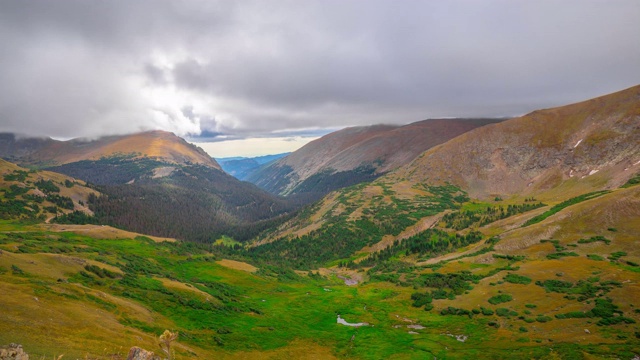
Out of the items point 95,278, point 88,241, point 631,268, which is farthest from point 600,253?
point 88,241

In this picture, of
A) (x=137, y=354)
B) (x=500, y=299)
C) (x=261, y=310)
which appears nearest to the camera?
(x=137, y=354)

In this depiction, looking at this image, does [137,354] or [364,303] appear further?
[364,303]

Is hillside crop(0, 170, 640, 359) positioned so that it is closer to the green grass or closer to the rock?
the green grass

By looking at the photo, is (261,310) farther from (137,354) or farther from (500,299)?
(137,354)

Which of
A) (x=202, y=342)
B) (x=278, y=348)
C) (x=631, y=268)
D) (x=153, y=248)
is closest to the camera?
(x=202, y=342)

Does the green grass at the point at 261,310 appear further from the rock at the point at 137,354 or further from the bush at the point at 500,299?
the rock at the point at 137,354

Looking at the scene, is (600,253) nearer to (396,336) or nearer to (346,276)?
(396,336)

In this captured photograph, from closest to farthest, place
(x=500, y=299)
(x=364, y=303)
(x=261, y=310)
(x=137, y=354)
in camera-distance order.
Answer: (x=137, y=354)
(x=500, y=299)
(x=261, y=310)
(x=364, y=303)

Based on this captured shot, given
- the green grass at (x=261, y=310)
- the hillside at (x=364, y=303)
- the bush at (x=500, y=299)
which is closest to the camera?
the hillside at (x=364, y=303)

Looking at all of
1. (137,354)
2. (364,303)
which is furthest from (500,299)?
(137,354)

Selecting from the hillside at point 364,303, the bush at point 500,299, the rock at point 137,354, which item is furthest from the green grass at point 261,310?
the rock at point 137,354

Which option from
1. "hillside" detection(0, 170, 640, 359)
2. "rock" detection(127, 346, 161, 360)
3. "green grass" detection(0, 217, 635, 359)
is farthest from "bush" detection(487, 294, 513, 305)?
"rock" detection(127, 346, 161, 360)
